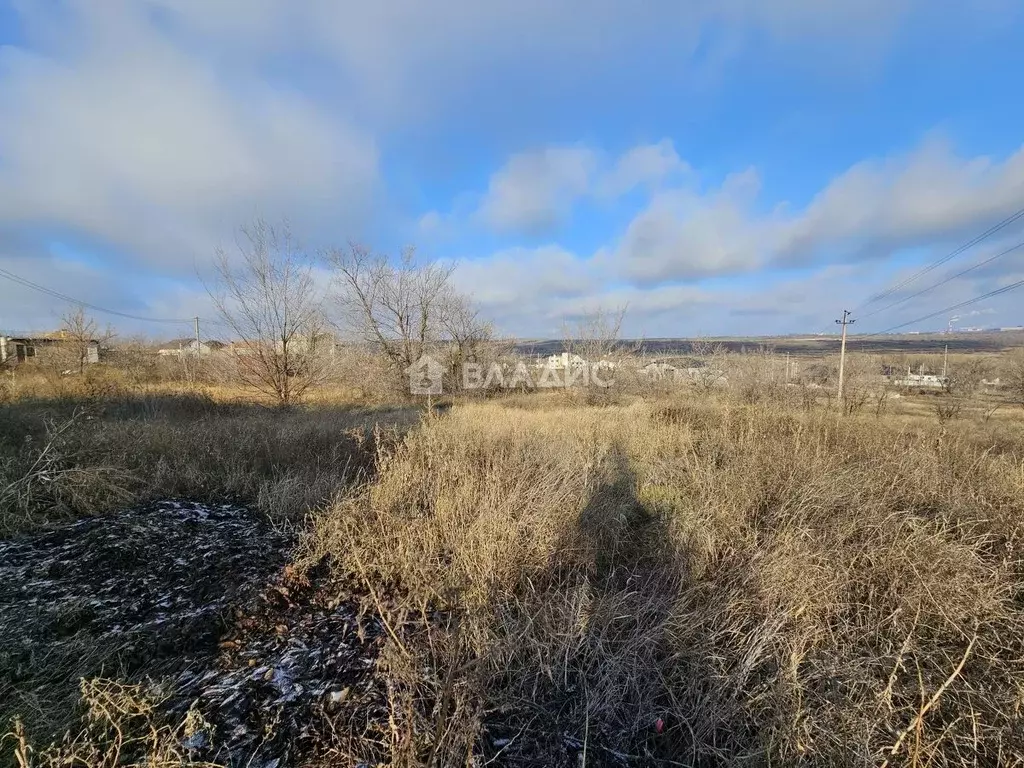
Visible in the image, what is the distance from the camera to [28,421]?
21.3 feet

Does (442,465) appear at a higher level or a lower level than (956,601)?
higher

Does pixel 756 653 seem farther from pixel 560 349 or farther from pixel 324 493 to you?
pixel 560 349

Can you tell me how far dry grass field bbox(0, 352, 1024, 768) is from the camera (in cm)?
162

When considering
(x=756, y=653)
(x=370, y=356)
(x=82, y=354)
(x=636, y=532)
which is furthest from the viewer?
(x=370, y=356)

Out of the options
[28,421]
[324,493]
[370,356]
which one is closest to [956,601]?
[324,493]

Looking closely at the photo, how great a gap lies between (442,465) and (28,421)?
765 cm

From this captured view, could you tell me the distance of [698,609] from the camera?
8.02 feet

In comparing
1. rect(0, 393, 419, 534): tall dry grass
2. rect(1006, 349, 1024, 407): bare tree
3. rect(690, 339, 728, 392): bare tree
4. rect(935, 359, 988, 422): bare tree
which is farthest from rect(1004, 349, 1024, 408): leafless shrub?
rect(0, 393, 419, 534): tall dry grass

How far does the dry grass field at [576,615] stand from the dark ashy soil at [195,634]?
2 centimetres

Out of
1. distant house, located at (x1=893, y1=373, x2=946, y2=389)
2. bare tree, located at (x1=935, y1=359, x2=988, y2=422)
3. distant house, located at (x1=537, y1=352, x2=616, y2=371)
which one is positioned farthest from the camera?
distant house, located at (x1=893, y1=373, x2=946, y2=389)
